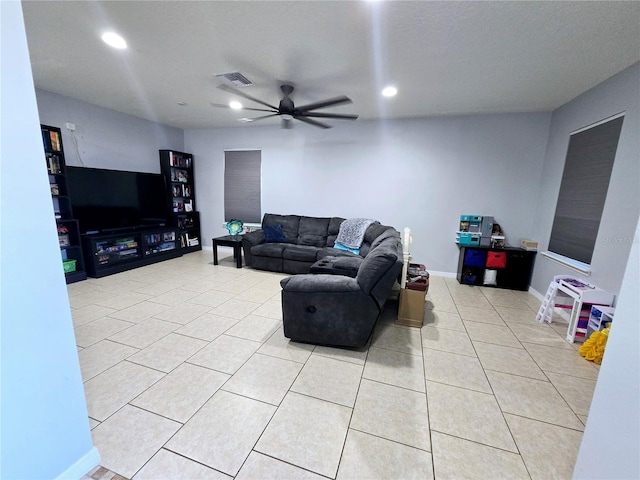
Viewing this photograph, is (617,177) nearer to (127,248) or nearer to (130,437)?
(130,437)

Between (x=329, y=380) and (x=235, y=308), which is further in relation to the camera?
(x=235, y=308)

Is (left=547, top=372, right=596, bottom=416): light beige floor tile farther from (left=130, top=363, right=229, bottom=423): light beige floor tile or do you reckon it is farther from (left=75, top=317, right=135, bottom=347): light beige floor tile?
(left=75, top=317, right=135, bottom=347): light beige floor tile

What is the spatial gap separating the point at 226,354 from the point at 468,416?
182cm

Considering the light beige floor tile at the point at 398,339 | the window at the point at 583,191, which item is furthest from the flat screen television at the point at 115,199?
the window at the point at 583,191

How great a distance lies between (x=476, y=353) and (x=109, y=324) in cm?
352

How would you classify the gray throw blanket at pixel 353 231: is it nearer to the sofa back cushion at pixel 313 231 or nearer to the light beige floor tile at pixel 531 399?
A: the sofa back cushion at pixel 313 231

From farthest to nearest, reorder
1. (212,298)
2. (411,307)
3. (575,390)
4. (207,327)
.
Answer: (212,298) → (411,307) → (207,327) → (575,390)

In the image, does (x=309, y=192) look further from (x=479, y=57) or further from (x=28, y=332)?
(x=28, y=332)

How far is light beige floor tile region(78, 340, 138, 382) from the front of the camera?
6.45 ft

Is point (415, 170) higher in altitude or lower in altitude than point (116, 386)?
higher

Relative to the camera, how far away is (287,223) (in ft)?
16.5

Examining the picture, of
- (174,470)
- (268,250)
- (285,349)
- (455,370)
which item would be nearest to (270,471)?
(174,470)

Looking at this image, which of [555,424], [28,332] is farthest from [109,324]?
[555,424]

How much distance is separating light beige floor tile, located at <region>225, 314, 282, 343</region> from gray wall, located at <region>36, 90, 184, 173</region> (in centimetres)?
382
